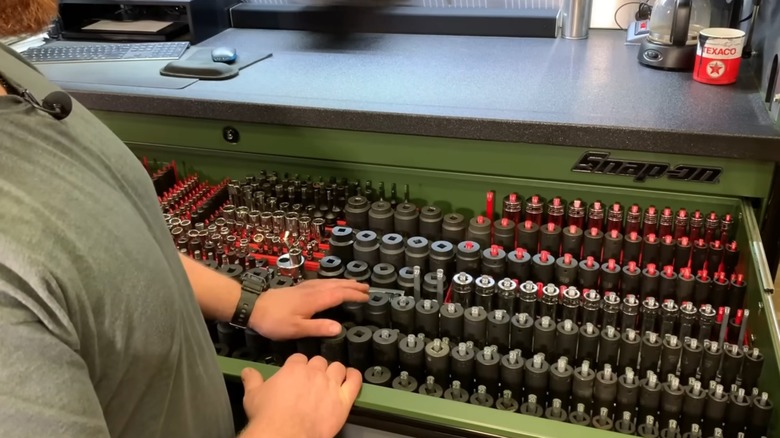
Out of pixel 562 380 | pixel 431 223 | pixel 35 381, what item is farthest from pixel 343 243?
pixel 35 381

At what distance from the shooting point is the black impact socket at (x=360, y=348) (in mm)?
1128

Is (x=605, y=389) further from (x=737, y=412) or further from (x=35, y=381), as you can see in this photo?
(x=35, y=381)

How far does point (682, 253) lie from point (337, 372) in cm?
69

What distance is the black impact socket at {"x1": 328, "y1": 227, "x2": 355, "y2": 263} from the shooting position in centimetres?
135

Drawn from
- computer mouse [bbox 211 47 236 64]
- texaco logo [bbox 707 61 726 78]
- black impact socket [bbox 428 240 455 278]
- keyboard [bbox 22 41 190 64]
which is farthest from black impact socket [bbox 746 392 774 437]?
keyboard [bbox 22 41 190 64]

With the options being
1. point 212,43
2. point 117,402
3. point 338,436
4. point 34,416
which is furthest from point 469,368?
point 212,43

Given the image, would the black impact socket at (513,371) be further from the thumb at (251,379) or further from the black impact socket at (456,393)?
the thumb at (251,379)

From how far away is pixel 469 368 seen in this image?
1.09 m

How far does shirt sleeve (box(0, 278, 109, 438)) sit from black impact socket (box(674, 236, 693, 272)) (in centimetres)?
108

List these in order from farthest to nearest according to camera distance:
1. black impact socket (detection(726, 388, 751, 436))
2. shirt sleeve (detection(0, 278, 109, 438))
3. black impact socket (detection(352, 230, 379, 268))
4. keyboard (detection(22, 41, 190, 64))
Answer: keyboard (detection(22, 41, 190, 64)) → black impact socket (detection(352, 230, 379, 268)) → black impact socket (detection(726, 388, 751, 436)) → shirt sleeve (detection(0, 278, 109, 438))

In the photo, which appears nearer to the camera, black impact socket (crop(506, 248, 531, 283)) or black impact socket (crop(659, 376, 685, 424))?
black impact socket (crop(659, 376, 685, 424))

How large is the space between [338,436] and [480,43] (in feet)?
3.99

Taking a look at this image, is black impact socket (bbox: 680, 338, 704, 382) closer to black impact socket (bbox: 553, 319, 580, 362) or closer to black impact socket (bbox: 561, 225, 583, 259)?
black impact socket (bbox: 553, 319, 580, 362)

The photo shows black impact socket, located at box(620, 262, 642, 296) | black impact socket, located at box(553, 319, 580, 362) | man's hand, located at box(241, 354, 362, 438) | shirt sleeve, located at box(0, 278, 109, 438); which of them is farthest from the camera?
black impact socket, located at box(620, 262, 642, 296)
